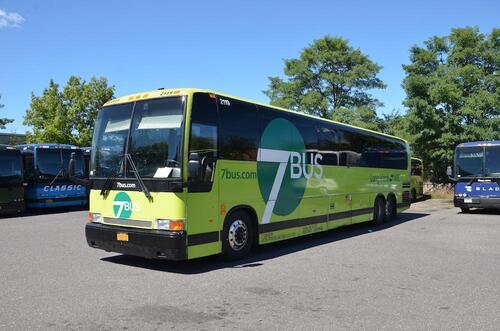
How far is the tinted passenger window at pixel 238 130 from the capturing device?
8875 mm

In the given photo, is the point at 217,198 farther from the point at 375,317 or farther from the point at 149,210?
the point at 375,317

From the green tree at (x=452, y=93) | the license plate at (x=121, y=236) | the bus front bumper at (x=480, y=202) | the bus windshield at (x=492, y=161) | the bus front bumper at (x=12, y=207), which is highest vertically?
the green tree at (x=452, y=93)

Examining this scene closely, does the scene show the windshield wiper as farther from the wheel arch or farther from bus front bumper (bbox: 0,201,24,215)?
bus front bumper (bbox: 0,201,24,215)

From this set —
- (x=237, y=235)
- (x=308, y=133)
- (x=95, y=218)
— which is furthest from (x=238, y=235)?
(x=308, y=133)

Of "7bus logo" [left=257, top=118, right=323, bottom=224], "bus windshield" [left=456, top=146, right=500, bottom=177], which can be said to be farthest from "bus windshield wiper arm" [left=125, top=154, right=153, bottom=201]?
"bus windshield" [left=456, top=146, right=500, bottom=177]

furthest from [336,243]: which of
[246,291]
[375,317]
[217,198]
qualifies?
[375,317]

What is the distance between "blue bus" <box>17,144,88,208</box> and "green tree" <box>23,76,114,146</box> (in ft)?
66.3

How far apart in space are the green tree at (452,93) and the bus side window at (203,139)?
21.2 metres

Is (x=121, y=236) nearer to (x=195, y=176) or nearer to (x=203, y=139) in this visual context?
(x=195, y=176)

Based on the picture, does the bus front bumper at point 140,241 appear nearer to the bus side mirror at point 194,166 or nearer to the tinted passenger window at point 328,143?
the bus side mirror at point 194,166

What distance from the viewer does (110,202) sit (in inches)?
341

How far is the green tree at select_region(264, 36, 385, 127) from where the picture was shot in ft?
124

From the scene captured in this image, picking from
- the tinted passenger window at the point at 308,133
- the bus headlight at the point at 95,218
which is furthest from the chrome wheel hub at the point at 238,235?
the tinted passenger window at the point at 308,133

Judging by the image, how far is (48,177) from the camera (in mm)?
19922
